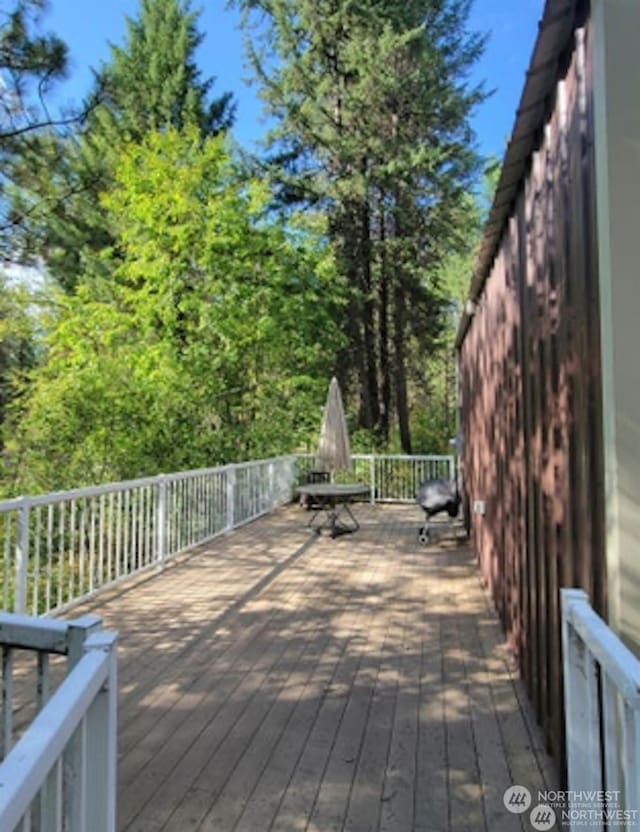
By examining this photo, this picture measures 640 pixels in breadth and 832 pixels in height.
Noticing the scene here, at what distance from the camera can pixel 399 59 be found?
14.5 m

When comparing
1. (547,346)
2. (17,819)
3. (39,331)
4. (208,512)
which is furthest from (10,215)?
(17,819)

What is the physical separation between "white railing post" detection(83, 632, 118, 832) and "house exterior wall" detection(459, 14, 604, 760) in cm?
140

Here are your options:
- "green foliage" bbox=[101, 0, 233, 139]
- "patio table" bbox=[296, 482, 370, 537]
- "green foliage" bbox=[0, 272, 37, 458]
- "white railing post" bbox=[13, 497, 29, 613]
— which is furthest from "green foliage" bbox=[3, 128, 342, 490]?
"white railing post" bbox=[13, 497, 29, 613]

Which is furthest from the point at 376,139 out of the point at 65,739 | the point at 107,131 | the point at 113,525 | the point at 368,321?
the point at 65,739

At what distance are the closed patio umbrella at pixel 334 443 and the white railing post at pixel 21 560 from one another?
5168 millimetres

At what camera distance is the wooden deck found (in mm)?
2109

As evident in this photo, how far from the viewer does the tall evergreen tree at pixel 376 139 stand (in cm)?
1435

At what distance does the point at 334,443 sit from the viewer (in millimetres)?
8648

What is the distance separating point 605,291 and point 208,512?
20.1 ft

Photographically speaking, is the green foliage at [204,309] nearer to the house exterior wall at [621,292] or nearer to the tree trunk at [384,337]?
the tree trunk at [384,337]

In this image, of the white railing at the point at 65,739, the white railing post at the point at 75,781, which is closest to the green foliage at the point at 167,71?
the white railing at the point at 65,739

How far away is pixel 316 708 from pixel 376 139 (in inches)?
566

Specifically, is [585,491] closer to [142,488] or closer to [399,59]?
[142,488]

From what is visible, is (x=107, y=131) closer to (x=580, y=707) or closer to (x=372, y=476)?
(x=372, y=476)
